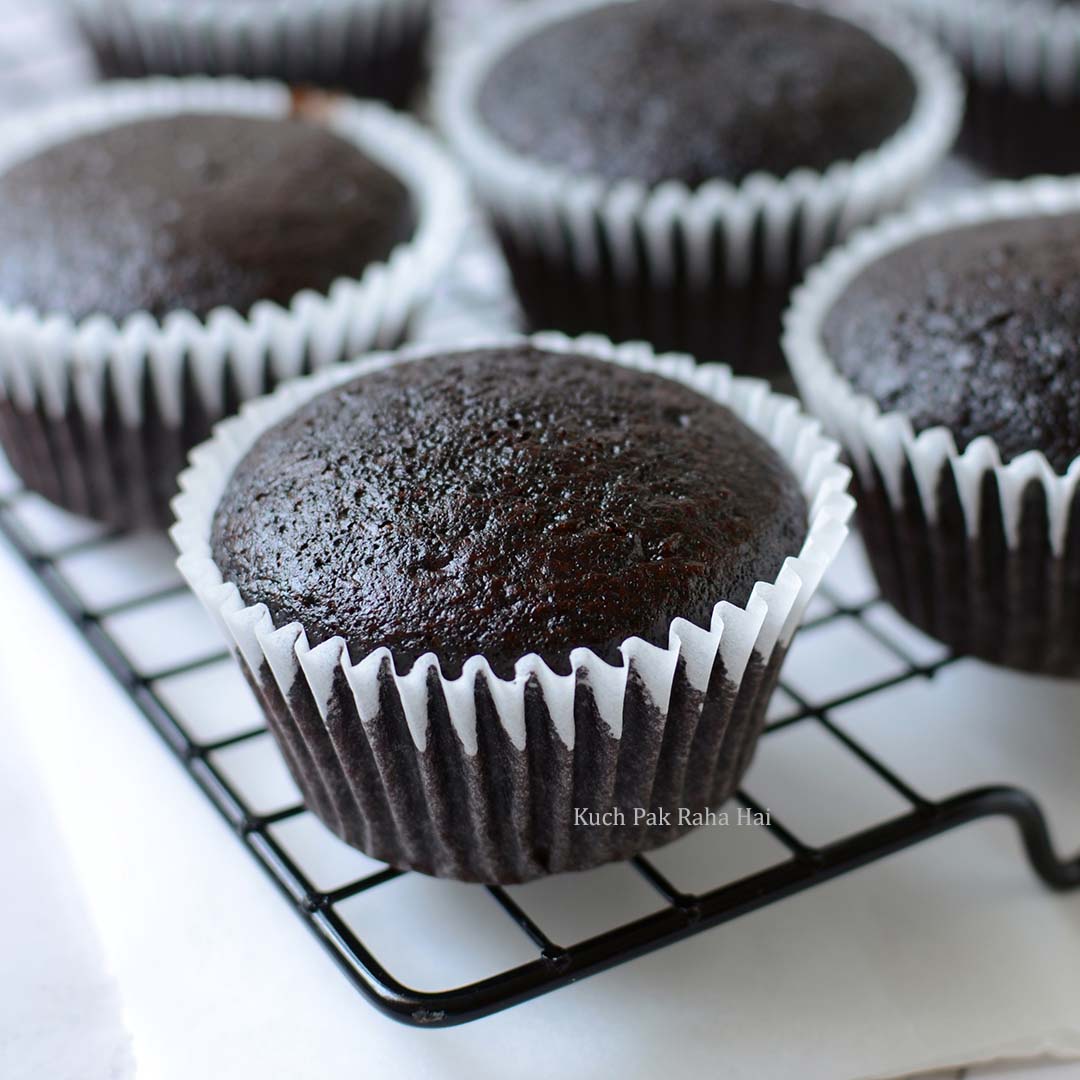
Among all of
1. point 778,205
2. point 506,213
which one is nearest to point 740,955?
point 778,205

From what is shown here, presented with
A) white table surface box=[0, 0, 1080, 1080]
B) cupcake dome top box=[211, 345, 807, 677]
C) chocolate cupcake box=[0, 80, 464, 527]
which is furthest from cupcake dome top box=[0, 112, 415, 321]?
white table surface box=[0, 0, 1080, 1080]

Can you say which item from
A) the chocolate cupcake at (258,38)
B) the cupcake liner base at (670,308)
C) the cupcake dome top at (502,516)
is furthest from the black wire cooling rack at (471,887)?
the chocolate cupcake at (258,38)

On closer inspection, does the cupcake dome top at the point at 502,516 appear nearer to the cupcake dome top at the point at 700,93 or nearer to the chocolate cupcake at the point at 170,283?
the chocolate cupcake at the point at 170,283

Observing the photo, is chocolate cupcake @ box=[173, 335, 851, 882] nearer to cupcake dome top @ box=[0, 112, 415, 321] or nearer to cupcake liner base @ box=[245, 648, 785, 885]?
cupcake liner base @ box=[245, 648, 785, 885]

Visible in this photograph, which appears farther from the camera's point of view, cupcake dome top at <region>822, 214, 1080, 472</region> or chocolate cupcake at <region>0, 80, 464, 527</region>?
chocolate cupcake at <region>0, 80, 464, 527</region>

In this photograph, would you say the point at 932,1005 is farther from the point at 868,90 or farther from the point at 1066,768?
the point at 868,90

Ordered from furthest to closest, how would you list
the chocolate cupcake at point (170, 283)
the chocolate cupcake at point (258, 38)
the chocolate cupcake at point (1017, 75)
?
the chocolate cupcake at point (258, 38) → the chocolate cupcake at point (1017, 75) → the chocolate cupcake at point (170, 283)
